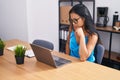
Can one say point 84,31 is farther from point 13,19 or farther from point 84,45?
point 13,19

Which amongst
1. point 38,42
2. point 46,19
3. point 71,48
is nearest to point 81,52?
point 71,48

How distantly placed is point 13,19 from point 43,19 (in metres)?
0.64

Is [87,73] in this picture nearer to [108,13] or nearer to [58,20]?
[108,13]

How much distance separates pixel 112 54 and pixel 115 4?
0.90 meters

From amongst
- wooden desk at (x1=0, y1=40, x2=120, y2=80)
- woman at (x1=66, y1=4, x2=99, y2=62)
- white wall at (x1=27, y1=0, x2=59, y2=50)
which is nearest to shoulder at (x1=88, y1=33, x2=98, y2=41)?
woman at (x1=66, y1=4, x2=99, y2=62)

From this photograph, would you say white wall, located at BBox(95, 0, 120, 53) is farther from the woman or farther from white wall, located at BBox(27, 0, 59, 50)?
the woman

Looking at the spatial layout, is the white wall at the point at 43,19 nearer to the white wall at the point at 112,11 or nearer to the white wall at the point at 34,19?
the white wall at the point at 34,19

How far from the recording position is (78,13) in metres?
1.83

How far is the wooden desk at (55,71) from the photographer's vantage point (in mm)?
1378

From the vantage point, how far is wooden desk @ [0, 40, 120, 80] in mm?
1378

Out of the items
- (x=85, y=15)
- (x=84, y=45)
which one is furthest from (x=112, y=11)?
(x=84, y=45)

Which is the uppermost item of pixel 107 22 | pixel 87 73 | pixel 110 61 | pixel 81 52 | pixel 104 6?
pixel 104 6

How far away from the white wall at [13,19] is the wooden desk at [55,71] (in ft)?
6.08

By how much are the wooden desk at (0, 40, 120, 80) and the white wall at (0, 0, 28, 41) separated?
6.08ft
